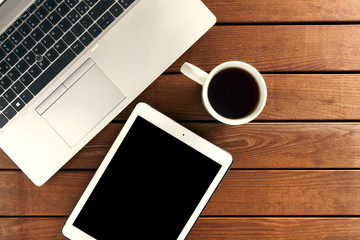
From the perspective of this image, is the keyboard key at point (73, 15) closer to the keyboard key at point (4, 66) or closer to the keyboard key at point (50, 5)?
the keyboard key at point (50, 5)

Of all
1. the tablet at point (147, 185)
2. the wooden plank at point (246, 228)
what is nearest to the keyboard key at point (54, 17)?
the tablet at point (147, 185)

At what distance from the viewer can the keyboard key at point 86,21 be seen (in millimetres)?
543

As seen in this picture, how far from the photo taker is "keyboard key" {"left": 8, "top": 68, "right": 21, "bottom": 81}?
55cm

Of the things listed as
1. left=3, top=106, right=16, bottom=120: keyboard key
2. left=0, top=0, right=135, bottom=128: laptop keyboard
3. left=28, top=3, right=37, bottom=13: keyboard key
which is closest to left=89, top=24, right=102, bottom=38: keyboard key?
left=0, top=0, right=135, bottom=128: laptop keyboard

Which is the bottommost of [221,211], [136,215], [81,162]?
[221,211]

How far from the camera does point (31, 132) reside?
1.91 feet

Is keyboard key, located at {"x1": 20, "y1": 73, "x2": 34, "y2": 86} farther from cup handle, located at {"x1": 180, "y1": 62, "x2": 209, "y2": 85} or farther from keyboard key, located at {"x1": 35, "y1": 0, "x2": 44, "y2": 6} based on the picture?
cup handle, located at {"x1": 180, "y1": 62, "x2": 209, "y2": 85}

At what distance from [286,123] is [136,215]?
0.36 meters

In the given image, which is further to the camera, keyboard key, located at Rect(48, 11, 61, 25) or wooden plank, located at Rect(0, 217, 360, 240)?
wooden plank, located at Rect(0, 217, 360, 240)

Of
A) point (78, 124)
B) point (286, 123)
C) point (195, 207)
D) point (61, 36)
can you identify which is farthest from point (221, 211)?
point (61, 36)

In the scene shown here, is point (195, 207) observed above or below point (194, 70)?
below

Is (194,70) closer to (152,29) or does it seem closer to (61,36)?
(152,29)

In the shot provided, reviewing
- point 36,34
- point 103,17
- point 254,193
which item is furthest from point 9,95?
point 254,193

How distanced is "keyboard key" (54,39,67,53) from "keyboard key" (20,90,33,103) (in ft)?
0.31
